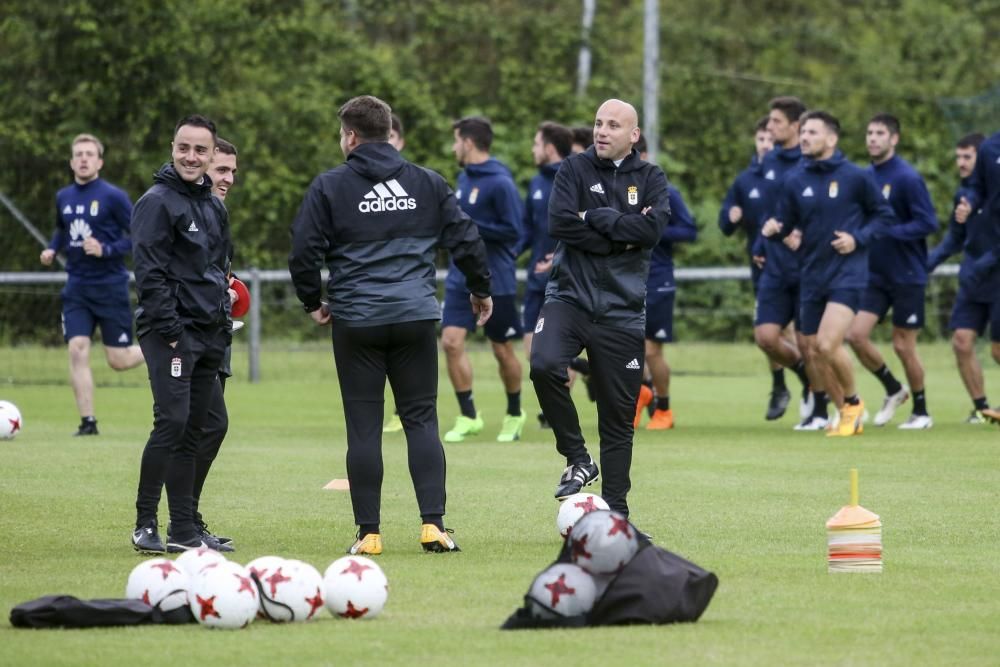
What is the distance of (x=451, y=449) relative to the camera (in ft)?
47.5

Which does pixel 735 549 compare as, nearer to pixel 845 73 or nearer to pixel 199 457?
pixel 199 457

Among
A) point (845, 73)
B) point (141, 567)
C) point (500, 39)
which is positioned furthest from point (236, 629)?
point (845, 73)

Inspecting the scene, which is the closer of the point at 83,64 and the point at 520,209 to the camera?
the point at 520,209

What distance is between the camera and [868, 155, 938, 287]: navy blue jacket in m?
15.9

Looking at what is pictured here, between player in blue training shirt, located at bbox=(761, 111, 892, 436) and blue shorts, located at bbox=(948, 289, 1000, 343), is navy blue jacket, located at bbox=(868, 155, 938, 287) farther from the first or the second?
player in blue training shirt, located at bbox=(761, 111, 892, 436)

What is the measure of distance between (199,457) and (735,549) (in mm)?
2729

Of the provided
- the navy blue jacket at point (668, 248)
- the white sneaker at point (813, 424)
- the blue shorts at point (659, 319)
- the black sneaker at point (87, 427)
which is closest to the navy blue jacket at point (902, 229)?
the white sneaker at point (813, 424)

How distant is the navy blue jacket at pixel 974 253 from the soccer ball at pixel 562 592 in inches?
397

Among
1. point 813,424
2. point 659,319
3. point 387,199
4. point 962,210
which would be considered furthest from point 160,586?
point 962,210

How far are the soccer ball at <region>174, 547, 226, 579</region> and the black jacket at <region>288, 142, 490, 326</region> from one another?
2.04m

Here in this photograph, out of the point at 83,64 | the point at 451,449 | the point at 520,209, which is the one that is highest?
the point at 83,64

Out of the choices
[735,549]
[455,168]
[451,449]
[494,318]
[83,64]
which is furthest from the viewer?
[455,168]

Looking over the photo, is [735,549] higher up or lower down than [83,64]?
lower down

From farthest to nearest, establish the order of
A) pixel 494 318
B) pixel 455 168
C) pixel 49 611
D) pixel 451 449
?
pixel 455 168, pixel 494 318, pixel 451 449, pixel 49 611
